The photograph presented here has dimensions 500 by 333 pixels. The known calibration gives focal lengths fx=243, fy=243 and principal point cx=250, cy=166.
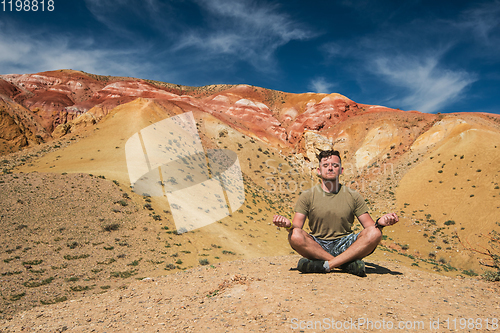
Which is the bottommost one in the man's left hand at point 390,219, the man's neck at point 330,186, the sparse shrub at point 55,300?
the sparse shrub at point 55,300

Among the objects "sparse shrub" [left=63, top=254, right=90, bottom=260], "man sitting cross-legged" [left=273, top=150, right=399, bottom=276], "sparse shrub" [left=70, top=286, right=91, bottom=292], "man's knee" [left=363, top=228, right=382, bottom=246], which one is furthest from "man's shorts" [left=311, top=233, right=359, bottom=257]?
"sparse shrub" [left=63, top=254, right=90, bottom=260]

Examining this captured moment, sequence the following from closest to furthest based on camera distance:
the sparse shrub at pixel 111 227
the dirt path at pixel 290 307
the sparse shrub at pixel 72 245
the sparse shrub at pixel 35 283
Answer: the dirt path at pixel 290 307
the sparse shrub at pixel 35 283
the sparse shrub at pixel 72 245
the sparse shrub at pixel 111 227

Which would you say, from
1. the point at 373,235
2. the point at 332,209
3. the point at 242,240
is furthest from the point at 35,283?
the point at 373,235

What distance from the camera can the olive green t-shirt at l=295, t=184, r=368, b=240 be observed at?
191 inches

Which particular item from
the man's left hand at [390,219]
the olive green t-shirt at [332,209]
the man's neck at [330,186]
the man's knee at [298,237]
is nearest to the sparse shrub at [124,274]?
the man's knee at [298,237]

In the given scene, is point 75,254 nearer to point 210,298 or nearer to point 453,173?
point 210,298

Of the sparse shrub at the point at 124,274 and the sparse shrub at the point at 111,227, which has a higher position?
the sparse shrub at the point at 111,227

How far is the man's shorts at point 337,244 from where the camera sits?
4.86 m

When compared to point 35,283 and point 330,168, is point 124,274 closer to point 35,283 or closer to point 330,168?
point 35,283

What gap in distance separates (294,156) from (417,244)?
30984 mm

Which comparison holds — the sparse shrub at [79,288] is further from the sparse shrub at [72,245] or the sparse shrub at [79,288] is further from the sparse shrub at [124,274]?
the sparse shrub at [72,245]

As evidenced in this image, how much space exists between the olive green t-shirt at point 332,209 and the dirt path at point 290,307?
0.97 metres

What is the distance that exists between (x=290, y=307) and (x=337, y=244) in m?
1.72

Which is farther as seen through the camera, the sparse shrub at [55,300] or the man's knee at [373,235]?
the sparse shrub at [55,300]
